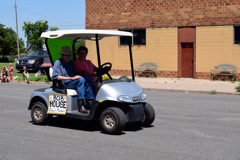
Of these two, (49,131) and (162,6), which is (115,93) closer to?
(49,131)

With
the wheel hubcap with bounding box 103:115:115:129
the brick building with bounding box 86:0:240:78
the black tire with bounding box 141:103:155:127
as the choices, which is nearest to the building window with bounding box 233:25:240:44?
the brick building with bounding box 86:0:240:78

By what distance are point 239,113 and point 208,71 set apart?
12.9 m

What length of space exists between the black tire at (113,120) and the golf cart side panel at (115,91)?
26 centimetres

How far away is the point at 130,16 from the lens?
27.4 m

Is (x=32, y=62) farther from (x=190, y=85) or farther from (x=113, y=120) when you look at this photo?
(x=113, y=120)

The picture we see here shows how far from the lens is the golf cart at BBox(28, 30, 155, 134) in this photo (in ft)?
28.9

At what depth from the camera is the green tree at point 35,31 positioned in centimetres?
6494

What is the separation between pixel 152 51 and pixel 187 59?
2301mm

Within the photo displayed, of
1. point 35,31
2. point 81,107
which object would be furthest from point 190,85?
point 35,31

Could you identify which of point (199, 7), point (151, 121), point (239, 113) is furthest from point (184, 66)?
point (151, 121)

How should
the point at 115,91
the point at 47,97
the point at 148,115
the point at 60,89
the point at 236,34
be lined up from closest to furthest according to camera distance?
1. the point at 115,91
2. the point at 148,115
3. the point at 60,89
4. the point at 47,97
5. the point at 236,34

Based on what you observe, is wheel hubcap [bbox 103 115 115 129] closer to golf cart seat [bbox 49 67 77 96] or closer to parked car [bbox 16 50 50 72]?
golf cart seat [bbox 49 67 77 96]

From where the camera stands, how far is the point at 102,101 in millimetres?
8938

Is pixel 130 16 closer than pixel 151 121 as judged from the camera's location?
No
